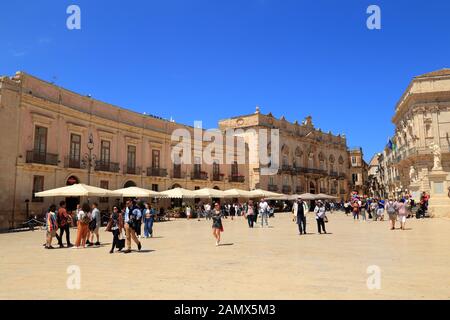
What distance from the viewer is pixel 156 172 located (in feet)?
102

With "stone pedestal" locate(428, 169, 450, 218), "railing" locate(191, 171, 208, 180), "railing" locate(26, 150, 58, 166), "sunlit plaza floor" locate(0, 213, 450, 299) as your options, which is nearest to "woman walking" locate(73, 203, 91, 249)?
"sunlit plaza floor" locate(0, 213, 450, 299)

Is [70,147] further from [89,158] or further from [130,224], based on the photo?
[130,224]

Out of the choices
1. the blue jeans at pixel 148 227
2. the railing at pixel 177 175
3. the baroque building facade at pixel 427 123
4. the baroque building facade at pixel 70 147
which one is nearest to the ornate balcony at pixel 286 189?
the baroque building facade at pixel 427 123

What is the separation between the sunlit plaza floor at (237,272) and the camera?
5.41 metres

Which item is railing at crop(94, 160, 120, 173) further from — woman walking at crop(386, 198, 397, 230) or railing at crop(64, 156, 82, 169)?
woman walking at crop(386, 198, 397, 230)

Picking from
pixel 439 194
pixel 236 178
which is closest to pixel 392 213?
pixel 439 194

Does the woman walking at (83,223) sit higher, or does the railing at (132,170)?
the railing at (132,170)

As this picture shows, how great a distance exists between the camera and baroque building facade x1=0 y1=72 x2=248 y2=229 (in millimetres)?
20587

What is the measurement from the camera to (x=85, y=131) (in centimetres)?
2577

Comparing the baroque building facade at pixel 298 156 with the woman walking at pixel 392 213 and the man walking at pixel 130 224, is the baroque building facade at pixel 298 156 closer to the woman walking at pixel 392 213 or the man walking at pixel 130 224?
the woman walking at pixel 392 213

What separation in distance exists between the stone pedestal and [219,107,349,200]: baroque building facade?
71.6 feet

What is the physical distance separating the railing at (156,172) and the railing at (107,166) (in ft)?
10.4

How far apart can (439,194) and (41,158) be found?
23.2m

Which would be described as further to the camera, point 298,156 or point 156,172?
point 298,156
